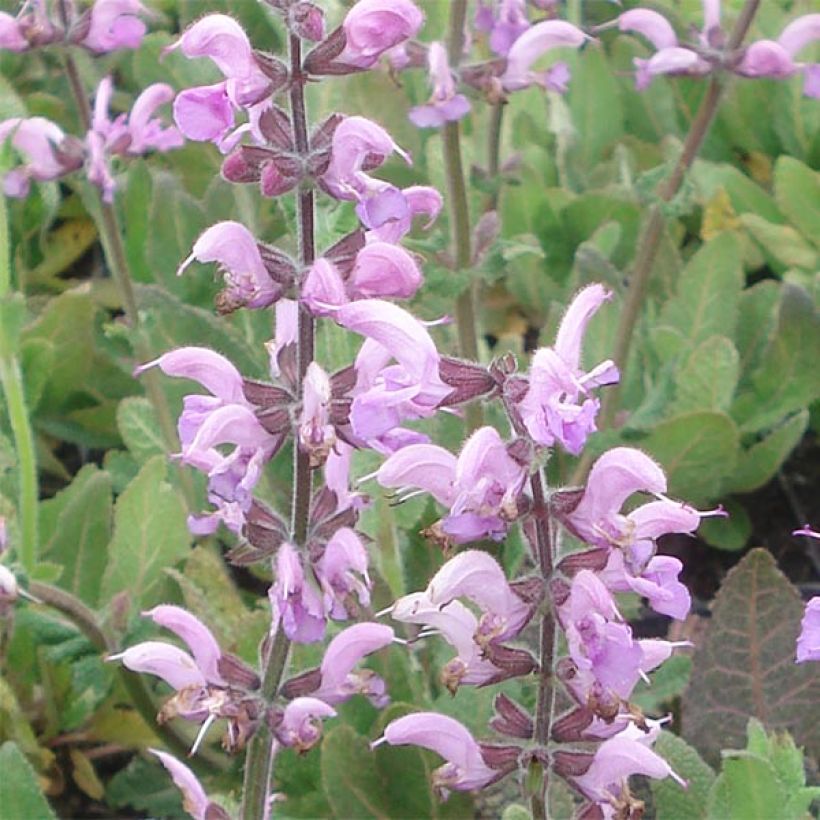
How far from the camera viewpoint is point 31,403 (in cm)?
209

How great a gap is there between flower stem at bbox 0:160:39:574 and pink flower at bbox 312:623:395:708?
1.96ft

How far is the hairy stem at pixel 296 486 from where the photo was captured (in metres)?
1.02

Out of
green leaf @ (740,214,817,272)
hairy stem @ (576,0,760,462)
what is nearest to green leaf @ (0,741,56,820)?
hairy stem @ (576,0,760,462)

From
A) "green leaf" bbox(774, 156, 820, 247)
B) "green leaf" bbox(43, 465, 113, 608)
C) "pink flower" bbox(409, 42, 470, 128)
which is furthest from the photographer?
"green leaf" bbox(774, 156, 820, 247)

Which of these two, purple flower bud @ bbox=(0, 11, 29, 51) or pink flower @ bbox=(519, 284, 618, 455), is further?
purple flower bud @ bbox=(0, 11, 29, 51)

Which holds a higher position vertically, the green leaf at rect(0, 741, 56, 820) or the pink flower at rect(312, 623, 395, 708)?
the pink flower at rect(312, 623, 395, 708)

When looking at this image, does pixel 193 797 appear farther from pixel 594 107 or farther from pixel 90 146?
pixel 594 107

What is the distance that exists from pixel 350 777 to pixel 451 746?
458 millimetres

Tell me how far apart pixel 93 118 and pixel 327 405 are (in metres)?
1.06

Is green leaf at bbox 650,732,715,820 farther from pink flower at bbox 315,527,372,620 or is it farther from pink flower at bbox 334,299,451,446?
pink flower at bbox 334,299,451,446

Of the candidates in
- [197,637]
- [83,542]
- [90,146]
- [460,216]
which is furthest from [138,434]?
[197,637]

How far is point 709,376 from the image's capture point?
7.22 ft

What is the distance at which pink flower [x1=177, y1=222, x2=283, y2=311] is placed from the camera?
1030mm

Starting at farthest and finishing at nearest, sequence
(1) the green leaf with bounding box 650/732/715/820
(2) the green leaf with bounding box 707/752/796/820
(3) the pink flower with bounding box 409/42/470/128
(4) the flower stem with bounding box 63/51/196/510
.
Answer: (4) the flower stem with bounding box 63/51/196/510, (3) the pink flower with bounding box 409/42/470/128, (1) the green leaf with bounding box 650/732/715/820, (2) the green leaf with bounding box 707/752/796/820
